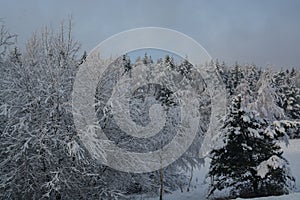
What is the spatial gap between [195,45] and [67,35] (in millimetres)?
4469

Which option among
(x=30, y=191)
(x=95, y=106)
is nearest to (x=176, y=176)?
(x=95, y=106)

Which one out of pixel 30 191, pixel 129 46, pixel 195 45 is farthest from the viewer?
pixel 195 45

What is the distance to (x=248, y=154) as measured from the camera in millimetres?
10766

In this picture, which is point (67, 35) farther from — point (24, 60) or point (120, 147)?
point (120, 147)

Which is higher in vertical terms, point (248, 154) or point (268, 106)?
point (268, 106)

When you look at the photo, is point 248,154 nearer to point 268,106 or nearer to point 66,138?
point 66,138

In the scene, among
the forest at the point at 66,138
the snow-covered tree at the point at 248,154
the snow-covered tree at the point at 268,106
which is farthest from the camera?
the snow-covered tree at the point at 268,106

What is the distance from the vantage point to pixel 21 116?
9391 mm

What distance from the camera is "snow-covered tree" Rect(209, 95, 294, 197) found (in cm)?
1060

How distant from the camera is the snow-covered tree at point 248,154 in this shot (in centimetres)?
1060

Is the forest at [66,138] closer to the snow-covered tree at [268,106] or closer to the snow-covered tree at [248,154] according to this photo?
the snow-covered tree at [248,154]

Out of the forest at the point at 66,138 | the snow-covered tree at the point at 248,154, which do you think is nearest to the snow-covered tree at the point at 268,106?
the snow-covered tree at the point at 248,154

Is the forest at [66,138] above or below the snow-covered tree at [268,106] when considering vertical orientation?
below

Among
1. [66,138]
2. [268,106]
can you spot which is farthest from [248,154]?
[268,106]
